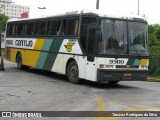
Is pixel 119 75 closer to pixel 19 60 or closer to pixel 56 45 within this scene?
pixel 56 45

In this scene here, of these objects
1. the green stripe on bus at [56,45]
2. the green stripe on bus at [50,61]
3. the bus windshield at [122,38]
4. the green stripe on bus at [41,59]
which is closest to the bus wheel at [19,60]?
the green stripe on bus at [41,59]

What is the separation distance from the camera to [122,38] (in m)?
16.6

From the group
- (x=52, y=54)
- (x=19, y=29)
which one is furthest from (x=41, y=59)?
(x=19, y=29)

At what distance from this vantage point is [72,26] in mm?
18141

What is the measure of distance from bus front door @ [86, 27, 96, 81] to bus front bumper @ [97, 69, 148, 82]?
0.35 metres

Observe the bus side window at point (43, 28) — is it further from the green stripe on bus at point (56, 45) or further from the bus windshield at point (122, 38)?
the bus windshield at point (122, 38)

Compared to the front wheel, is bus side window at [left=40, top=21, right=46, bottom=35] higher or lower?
higher

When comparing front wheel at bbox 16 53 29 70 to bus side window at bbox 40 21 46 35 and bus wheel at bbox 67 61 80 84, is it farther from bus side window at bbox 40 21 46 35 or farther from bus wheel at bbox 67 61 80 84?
bus wheel at bbox 67 61 80 84

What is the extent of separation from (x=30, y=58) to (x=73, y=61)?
5.40 meters

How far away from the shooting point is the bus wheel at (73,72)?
699 inches

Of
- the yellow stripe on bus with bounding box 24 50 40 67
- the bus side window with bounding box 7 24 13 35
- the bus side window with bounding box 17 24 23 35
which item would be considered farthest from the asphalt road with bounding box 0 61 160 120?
the bus side window with bounding box 7 24 13 35

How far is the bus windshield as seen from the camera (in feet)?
53.3

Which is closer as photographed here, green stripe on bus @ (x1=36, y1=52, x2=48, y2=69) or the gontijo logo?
the gontijo logo

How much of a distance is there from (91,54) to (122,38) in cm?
141
